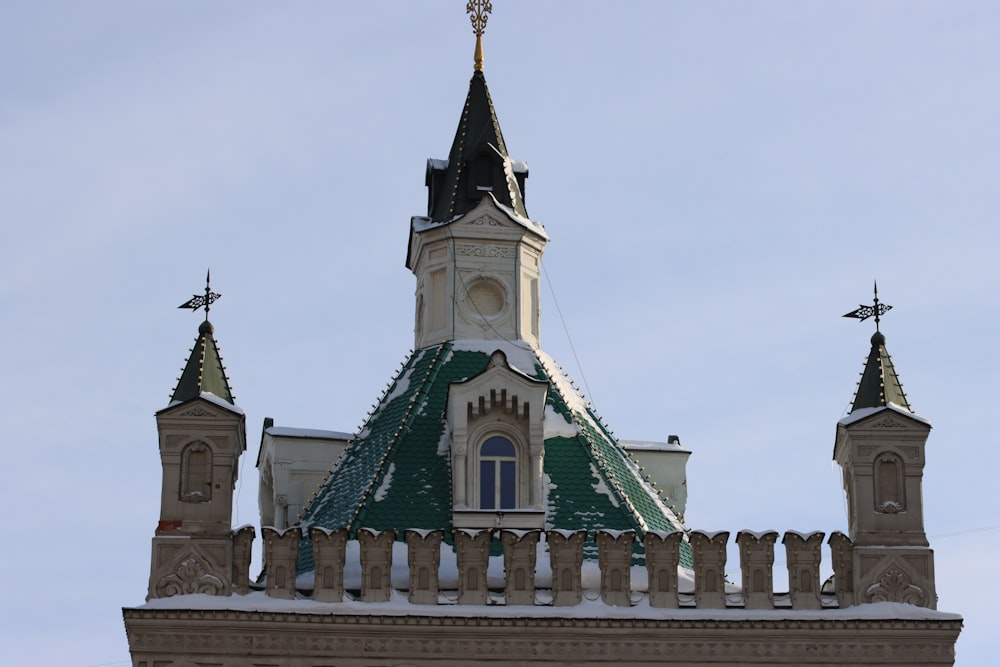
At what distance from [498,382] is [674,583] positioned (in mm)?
4040

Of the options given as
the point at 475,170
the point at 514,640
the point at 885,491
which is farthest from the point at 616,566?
the point at 475,170

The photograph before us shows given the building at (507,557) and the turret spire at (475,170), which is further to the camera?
the turret spire at (475,170)

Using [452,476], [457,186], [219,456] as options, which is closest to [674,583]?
[452,476]

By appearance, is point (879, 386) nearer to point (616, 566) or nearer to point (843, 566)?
point (843, 566)

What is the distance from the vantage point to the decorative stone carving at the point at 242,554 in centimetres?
3231

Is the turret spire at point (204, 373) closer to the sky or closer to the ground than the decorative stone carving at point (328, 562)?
closer to the sky

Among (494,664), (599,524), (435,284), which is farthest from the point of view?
(435,284)

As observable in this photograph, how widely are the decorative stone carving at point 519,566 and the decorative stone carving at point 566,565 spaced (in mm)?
254

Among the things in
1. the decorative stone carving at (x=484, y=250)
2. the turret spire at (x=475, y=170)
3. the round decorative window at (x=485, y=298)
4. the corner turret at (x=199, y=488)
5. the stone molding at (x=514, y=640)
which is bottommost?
the stone molding at (x=514, y=640)

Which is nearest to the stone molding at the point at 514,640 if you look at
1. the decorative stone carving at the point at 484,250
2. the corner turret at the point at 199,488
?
the corner turret at the point at 199,488

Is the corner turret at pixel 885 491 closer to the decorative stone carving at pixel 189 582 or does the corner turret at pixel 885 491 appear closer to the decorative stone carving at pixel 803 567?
the decorative stone carving at pixel 803 567

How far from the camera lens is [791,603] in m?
32.5

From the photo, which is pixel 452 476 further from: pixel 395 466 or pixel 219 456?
pixel 219 456

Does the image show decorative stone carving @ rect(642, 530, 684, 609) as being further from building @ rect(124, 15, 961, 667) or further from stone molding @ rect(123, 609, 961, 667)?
stone molding @ rect(123, 609, 961, 667)
